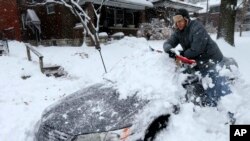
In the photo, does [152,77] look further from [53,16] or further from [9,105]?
[53,16]

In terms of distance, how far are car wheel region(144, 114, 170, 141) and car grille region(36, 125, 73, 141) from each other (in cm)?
86

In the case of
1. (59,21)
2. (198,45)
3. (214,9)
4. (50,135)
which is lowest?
(50,135)

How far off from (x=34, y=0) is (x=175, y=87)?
63.0ft

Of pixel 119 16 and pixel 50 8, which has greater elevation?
pixel 50 8

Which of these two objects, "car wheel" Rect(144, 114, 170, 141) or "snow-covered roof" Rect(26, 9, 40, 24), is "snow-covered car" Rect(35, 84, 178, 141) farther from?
"snow-covered roof" Rect(26, 9, 40, 24)

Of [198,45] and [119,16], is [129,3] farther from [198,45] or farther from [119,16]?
[198,45]

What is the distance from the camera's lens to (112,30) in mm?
21453

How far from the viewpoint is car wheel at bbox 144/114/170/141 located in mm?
3457

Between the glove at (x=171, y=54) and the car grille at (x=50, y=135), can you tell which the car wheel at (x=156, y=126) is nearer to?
the car grille at (x=50, y=135)

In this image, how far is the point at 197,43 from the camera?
4.68 metres

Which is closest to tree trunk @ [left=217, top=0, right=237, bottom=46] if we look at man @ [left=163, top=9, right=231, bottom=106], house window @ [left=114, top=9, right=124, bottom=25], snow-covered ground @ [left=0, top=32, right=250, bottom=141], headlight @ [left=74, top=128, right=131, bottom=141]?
snow-covered ground @ [left=0, top=32, right=250, bottom=141]

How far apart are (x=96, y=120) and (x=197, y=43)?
7.01ft

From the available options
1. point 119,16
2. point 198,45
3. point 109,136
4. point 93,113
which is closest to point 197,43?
point 198,45

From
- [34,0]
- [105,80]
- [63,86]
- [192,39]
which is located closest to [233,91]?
[192,39]
